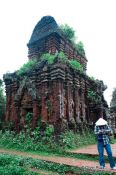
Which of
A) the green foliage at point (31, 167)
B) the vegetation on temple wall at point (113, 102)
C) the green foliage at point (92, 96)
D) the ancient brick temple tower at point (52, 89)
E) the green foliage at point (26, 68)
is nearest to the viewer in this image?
the green foliage at point (31, 167)

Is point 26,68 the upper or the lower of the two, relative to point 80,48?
lower

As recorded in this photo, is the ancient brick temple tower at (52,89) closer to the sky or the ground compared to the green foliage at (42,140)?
closer to the sky

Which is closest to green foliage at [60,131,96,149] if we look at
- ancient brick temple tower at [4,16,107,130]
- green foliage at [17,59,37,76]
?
ancient brick temple tower at [4,16,107,130]

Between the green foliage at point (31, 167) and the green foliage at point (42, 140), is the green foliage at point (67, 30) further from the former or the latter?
the green foliage at point (31, 167)

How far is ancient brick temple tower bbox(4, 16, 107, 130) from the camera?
1112 cm

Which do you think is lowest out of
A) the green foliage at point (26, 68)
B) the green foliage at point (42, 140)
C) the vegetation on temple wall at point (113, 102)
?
the green foliage at point (42, 140)

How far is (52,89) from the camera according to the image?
11312 millimetres

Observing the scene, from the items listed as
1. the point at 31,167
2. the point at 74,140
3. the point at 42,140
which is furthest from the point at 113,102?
the point at 31,167

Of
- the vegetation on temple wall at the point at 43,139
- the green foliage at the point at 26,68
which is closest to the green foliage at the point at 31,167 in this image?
the vegetation on temple wall at the point at 43,139

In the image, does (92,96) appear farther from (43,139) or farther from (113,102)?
(113,102)

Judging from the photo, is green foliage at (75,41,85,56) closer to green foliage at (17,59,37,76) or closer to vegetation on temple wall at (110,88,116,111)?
green foliage at (17,59,37,76)

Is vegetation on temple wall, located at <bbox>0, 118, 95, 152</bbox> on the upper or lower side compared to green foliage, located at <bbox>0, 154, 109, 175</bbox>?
upper

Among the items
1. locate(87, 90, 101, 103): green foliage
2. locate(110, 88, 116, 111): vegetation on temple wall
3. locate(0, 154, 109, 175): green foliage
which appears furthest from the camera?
locate(110, 88, 116, 111): vegetation on temple wall

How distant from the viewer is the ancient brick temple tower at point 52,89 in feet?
36.5
